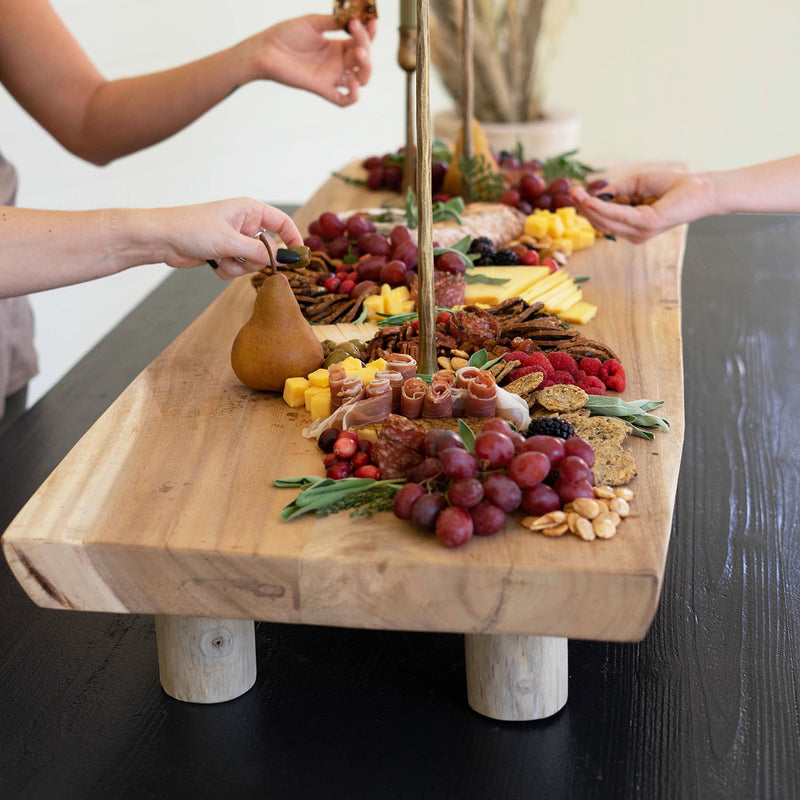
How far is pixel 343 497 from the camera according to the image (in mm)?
979

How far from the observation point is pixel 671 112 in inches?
187

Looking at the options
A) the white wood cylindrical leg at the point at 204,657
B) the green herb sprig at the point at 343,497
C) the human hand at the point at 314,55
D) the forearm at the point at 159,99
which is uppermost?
the human hand at the point at 314,55

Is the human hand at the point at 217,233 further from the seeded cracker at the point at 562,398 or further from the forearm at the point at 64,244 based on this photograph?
the seeded cracker at the point at 562,398

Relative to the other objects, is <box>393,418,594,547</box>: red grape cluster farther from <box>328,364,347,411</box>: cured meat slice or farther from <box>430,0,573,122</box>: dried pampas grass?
<box>430,0,573,122</box>: dried pampas grass

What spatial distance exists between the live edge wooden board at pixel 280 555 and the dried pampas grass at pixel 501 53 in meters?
2.28

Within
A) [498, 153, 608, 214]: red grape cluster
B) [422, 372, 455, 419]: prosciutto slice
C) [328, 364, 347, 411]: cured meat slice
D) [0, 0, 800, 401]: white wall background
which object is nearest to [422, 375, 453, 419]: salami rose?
[422, 372, 455, 419]: prosciutto slice

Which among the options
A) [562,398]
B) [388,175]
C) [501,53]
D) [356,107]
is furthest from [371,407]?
[356,107]

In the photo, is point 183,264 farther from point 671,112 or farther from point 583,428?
point 671,112

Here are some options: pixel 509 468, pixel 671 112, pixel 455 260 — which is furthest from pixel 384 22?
pixel 509 468

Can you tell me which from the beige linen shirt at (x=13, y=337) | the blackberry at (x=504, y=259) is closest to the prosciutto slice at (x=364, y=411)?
the blackberry at (x=504, y=259)

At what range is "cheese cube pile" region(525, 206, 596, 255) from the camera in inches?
71.0

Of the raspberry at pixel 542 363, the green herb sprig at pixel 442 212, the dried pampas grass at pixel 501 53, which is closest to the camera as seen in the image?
the raspberry at pixel 542 363

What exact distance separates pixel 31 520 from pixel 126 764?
0.25m

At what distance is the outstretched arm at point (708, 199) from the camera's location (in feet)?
5.18
